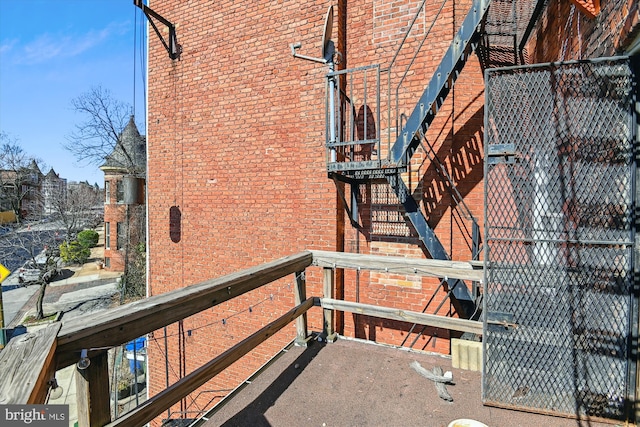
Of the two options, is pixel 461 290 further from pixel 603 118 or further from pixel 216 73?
pixel 216 73

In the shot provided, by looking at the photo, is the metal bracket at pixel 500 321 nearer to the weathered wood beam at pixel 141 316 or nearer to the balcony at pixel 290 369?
the balcony at pixel 290 369

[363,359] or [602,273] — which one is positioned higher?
[602,273]

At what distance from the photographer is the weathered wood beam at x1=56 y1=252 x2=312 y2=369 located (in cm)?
140

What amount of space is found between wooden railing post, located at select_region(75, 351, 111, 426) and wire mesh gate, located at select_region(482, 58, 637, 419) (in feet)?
7.91

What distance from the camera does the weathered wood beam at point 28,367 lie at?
1001 mm

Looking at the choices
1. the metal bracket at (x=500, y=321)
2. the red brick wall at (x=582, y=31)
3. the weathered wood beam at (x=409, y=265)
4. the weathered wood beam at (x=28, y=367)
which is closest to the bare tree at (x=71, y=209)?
the weathered wood beam at (x=409, y=265)

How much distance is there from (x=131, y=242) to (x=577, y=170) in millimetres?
20315

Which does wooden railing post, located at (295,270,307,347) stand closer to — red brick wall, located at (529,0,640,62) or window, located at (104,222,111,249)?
red brick wall, located at (529,0,640,62)

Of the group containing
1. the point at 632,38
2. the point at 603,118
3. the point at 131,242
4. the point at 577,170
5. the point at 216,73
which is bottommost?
the point at 131,242

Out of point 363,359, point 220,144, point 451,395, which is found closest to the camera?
point 451,395

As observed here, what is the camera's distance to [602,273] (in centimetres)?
222

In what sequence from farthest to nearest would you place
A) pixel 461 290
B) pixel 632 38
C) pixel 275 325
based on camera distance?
pixel 461 290 → pixel 275 325 → pixel 632 38

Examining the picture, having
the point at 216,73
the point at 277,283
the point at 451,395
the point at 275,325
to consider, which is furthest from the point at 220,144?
the point at 451,395

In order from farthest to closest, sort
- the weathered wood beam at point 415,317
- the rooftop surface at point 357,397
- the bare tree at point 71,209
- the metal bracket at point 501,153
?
the bare tree at point 71,209
the weathered wood beam at point 415,317
the metal bracket at point 501,153
the rooftop surface at point 357,397
